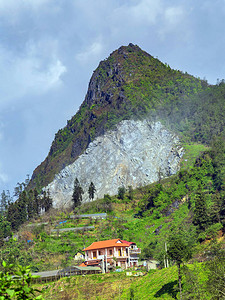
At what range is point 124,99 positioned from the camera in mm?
160250

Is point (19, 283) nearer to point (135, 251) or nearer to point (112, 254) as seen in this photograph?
point (112, 254)

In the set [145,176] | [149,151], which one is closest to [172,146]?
[149,151]

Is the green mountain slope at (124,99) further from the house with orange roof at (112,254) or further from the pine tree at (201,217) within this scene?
the house with orange roof at (112,254)

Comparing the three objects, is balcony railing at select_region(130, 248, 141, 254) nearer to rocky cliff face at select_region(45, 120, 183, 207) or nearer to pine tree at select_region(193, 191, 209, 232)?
pine tree at select_region(193, 191, 209, 232)

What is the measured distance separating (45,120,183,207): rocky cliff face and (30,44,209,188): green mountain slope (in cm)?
720

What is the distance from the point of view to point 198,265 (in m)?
45.6

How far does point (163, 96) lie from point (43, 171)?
7660 centimetres

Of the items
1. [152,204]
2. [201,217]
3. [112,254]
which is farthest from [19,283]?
[152,204]

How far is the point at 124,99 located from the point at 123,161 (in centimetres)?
3525

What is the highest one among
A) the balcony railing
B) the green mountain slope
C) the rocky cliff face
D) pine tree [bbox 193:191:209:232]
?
the green mountain slope

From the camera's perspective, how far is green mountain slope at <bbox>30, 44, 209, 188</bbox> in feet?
509

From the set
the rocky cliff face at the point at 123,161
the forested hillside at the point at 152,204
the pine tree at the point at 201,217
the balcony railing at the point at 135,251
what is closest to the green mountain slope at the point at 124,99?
the forested hillside at the point at 152,204

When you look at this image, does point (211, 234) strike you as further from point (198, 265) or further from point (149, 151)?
point (149, 151)

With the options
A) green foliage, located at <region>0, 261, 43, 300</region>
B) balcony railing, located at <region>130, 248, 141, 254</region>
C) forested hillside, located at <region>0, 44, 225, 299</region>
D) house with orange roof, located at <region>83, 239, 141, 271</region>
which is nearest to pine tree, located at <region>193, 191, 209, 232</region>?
forested hillside, located at <region>0, 44, 225, 299</region>
